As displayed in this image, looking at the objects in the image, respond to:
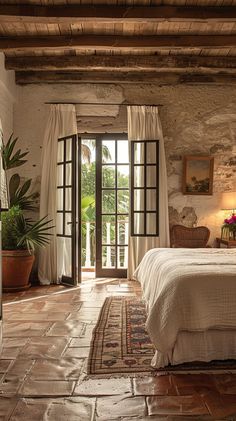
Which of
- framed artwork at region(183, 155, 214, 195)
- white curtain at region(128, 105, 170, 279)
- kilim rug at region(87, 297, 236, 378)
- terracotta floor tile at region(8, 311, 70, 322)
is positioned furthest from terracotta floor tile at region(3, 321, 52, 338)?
framed artwork at region(183, 155, 214, 195)

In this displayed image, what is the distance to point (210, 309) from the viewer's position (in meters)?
2.81

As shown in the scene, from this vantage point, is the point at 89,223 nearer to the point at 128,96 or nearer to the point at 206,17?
the point at 128,96

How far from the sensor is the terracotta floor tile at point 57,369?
268cm

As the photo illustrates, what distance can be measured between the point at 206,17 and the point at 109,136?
2763 millimetres

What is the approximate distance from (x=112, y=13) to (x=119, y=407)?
3.92 metres

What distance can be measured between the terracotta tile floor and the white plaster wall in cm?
350

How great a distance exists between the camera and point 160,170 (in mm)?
6555

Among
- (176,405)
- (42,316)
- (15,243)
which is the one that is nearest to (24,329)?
(42,316)

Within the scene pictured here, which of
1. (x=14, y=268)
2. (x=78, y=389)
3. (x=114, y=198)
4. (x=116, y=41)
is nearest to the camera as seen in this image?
(x=78, y=389)

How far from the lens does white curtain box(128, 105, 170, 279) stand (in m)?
6.54

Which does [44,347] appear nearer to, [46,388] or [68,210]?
[46,388]

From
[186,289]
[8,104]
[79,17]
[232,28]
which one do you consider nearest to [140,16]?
[79,17]

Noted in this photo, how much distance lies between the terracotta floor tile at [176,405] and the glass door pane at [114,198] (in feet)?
14.8

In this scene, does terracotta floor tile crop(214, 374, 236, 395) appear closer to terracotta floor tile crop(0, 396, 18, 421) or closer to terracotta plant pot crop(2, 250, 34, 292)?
terracotta floor tile crop(0, 396, 18, 421)
